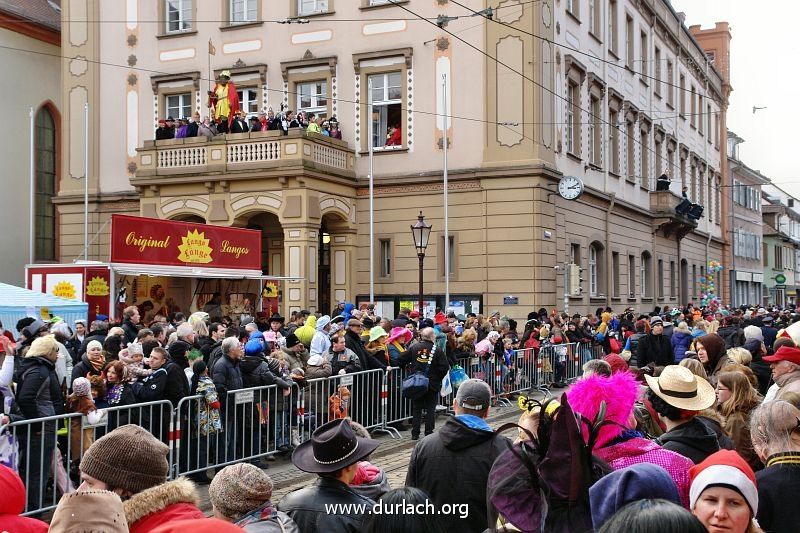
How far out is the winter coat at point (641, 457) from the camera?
4402 mm

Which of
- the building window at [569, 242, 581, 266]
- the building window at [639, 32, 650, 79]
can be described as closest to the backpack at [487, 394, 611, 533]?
the building window at [569, 242, 581, 266]

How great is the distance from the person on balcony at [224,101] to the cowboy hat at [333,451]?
81.1ft

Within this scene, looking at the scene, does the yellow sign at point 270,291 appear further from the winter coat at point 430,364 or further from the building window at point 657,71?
the building window at point 657,71

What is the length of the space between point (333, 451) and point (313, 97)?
87.7 ft

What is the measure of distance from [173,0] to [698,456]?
101ft

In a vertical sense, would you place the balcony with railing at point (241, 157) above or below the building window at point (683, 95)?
below

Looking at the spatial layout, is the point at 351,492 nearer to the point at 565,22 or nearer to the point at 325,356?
the point at 325,356

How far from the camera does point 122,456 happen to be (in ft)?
12.5

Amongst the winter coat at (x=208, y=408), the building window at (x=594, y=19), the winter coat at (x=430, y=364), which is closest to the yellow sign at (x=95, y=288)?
the winter coat at (x=430, y=364)

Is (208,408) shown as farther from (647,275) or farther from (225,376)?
(647,275)

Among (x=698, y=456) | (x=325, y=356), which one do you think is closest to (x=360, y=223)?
(x=325, y=356)

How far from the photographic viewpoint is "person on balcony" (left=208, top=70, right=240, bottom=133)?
93.8 ft

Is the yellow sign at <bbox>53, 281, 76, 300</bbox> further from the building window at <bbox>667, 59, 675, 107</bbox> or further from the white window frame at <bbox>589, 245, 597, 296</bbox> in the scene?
the building window at <bbox>667, 59, 675, 107</bbox>

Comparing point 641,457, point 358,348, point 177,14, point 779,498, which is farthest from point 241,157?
→ point 779,498
